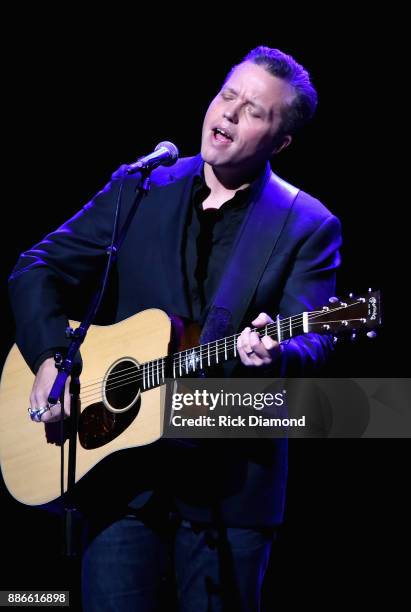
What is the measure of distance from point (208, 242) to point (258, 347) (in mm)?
698

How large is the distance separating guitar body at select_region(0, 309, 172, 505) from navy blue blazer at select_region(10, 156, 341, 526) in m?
0.10

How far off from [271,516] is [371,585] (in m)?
1.24

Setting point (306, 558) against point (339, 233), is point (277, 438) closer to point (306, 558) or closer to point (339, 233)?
point (339, 233)

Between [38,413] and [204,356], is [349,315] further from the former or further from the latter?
[38,413]

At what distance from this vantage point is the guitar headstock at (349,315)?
2.37 meters

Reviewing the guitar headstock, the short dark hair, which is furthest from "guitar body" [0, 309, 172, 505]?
the short dark hair

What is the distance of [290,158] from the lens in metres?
3.61

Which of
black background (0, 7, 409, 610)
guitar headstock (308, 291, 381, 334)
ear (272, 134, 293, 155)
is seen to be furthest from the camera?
black background (0, 7, 409, 610)

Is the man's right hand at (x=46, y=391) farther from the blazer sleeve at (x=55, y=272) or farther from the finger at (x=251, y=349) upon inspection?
the finger at (x=251, y=349)

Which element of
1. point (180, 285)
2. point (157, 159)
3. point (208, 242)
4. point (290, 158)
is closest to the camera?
point (157, 159)

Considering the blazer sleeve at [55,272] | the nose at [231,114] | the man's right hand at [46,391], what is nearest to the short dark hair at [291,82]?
the nose at [231,114]

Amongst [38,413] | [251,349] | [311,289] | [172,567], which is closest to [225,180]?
[311,289]

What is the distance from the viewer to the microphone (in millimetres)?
2547

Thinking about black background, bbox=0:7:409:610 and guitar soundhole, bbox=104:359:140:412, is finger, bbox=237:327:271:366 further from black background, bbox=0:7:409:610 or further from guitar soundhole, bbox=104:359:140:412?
black background, bbox=0:7:409:610
